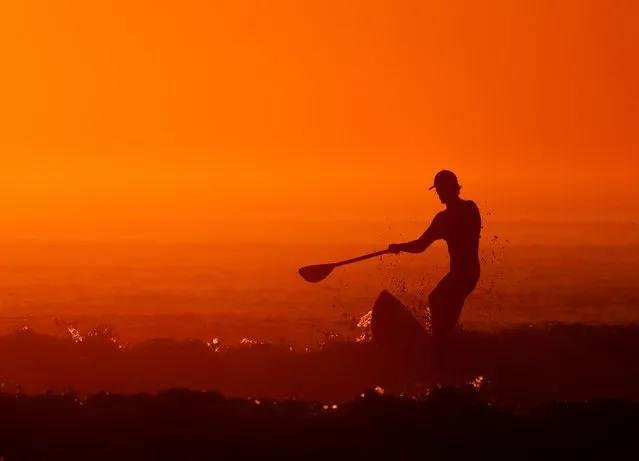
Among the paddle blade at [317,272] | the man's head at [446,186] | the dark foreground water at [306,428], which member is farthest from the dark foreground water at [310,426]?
the man's head at [446,186]

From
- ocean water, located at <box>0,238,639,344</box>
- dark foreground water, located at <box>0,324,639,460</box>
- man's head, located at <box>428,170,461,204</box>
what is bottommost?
dark foreground water, located at <box>0,324,639,460</box>

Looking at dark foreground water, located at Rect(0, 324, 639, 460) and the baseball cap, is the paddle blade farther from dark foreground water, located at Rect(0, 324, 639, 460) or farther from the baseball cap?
the baseball cap

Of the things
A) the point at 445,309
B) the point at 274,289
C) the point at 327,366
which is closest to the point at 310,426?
the point at 445,309

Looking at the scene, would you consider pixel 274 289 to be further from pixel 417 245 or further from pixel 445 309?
pixel 417 245

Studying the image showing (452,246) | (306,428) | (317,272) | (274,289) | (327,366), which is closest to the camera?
(306,428)

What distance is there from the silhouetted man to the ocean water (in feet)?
62.4

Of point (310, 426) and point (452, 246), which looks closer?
point (310, 426)

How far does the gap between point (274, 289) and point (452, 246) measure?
3918cm

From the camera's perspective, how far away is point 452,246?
1523 cm

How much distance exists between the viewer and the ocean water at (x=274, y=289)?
40.7 meters

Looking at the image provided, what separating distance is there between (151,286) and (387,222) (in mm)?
61761

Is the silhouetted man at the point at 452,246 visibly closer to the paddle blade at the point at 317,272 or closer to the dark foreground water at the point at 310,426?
the dark foreground water at the point at 310,426

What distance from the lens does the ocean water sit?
40.7 metres

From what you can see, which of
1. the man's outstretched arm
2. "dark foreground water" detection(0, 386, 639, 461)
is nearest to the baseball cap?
the man's outstretched arm
